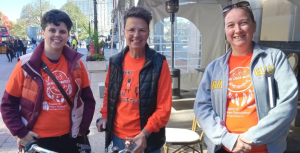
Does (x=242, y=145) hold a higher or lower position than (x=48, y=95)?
lower

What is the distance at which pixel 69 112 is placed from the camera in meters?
1.89

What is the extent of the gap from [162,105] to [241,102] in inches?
20.6

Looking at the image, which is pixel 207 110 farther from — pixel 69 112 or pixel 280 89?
pixel 69 112

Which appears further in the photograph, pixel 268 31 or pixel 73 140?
pixel 268 31

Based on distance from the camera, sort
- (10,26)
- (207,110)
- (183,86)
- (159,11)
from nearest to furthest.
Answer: (207,110) < (159,11) < (183,86) < (10,26)

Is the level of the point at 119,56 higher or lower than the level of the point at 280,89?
higher

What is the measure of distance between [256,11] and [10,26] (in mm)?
71608

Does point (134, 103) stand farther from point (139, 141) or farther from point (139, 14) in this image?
point (139, 14)

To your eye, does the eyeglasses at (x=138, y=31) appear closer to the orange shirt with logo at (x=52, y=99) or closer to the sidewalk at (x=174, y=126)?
the orange shirt with logo at (x=52, y=99)

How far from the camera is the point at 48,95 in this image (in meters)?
1.79

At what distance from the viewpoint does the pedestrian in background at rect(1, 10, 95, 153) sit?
69.2 inches

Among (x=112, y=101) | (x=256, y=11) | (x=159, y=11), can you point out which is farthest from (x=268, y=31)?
(x=112, y=101)

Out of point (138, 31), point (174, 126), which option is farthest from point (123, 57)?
point (174, 126)

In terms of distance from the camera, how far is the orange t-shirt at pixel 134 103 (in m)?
1.69
